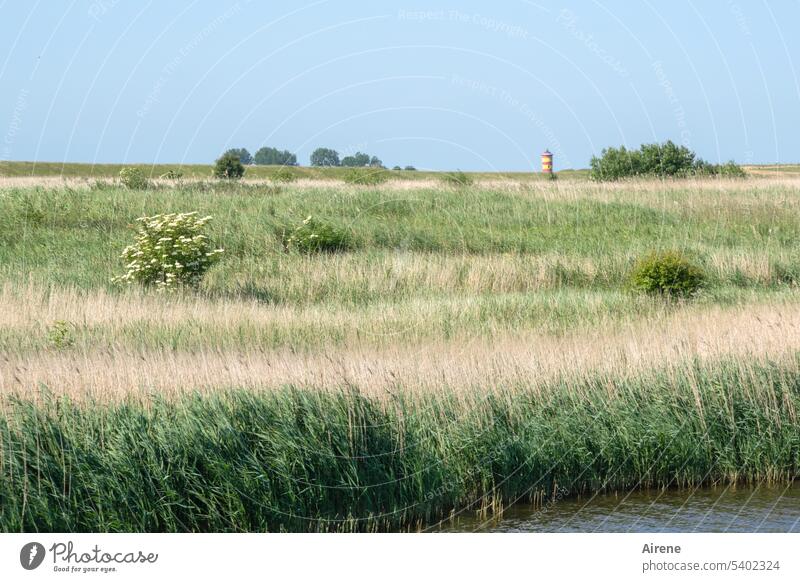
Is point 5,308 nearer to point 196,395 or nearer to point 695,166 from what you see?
point 196,395

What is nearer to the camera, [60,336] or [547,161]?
[60,336]

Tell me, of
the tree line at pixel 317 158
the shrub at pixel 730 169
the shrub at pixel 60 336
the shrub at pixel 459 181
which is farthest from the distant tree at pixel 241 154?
the shrub at pixel 60 336

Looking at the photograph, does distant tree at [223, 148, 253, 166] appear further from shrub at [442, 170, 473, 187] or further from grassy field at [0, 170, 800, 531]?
grassy field at [0, 170, 800, 531]

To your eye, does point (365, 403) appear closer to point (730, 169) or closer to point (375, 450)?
point (375, 450)

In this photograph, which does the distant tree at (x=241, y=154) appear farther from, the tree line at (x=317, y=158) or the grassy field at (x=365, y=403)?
the grassy field at (x=365, y=403)

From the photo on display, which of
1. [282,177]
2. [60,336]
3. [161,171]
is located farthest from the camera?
[161,171]

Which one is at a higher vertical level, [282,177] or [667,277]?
[282,177]

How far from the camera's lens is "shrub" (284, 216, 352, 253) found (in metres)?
26.8

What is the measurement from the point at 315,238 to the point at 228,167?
2348 centimetres

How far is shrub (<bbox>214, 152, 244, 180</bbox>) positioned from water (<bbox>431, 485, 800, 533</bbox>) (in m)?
37.6

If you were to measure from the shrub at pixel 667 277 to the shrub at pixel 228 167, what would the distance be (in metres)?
28.5

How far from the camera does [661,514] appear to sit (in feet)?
35.2

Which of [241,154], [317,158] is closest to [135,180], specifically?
[317,158]

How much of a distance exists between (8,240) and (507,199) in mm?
15599
